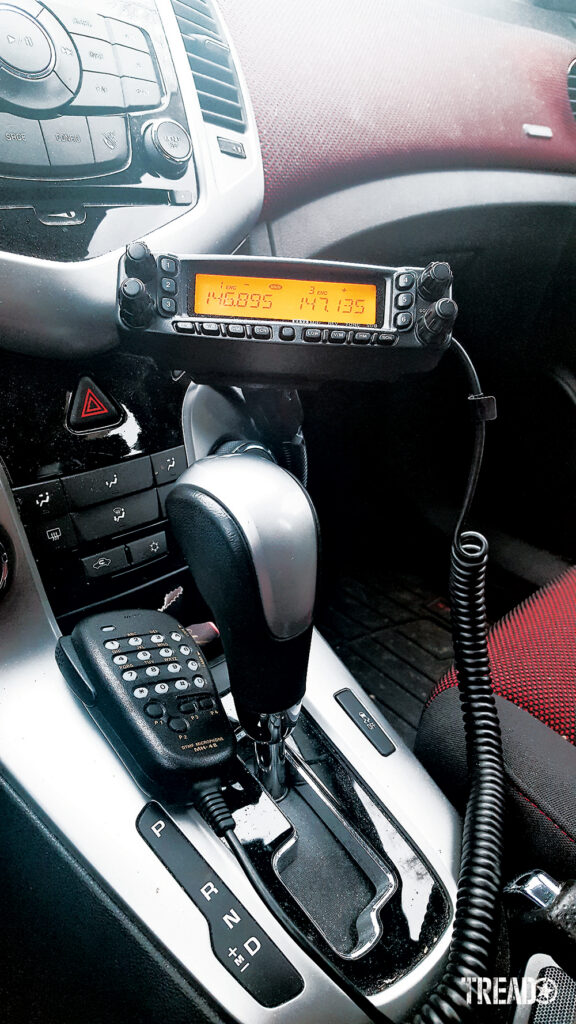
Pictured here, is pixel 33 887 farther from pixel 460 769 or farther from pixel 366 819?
pixel 460 769

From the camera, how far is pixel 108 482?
0.61m

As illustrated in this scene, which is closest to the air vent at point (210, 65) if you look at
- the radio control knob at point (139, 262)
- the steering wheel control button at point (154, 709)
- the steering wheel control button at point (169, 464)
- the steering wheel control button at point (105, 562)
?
the radio control knob at point (139, 262)

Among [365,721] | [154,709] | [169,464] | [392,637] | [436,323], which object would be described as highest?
[436,323]

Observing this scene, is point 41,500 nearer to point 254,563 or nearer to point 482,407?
point 254,563

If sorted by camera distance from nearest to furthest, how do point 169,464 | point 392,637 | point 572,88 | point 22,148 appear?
point 22,148, point 169,464, point 572,88, point 392,637

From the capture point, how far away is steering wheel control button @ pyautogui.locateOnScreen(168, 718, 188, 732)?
0.52 metres

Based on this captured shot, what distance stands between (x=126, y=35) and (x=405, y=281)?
0.36 meters

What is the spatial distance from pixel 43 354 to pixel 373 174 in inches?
19.9

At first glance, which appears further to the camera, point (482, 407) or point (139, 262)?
point (482, 407)

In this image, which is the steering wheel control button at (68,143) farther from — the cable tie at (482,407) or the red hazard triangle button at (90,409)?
the cable tie at (482,407)

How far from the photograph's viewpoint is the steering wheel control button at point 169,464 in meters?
0.65

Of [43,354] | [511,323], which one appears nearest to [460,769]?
[43,354]

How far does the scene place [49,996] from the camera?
20.6 inches

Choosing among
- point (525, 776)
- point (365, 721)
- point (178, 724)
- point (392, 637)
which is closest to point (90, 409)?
point (178, 724)
